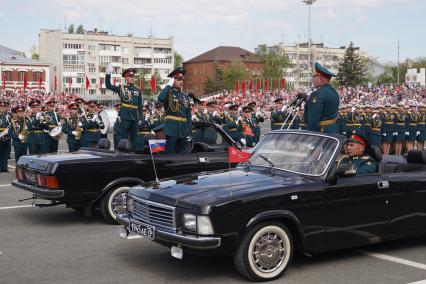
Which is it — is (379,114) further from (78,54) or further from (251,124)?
(78,54)

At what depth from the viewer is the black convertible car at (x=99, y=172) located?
7.93m

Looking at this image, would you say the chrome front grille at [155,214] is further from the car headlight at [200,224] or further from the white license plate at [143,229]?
the car headlight at [200,224]

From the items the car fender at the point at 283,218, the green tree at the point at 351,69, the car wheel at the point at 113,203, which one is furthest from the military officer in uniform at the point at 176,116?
the green tree at the point at 351,69

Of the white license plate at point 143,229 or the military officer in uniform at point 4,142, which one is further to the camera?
the military officer in uniform at point 4,142

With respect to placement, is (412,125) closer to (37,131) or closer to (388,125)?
(388,125)

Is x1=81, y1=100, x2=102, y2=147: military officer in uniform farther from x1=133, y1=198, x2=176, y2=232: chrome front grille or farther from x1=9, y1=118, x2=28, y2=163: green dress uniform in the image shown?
x1=133, y1=198, x2=176, y2=232: chrome front grille

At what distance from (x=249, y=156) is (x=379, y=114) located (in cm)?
1601

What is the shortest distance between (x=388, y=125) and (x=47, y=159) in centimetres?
1647

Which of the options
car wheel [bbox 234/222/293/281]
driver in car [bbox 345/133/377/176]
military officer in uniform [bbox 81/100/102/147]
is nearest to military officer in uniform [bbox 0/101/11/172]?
military officer in uniform [bbox 81/100/102/147]

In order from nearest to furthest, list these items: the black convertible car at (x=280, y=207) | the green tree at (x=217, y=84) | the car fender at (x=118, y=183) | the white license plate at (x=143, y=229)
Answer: the black convertible car at (x=280, y=207) < the white license plate at (x=143, y=229) < the car fender at (x=118, y=183) < the green tree at (x=217, y=84)

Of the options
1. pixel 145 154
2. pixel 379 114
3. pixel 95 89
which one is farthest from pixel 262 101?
pixel 95 89

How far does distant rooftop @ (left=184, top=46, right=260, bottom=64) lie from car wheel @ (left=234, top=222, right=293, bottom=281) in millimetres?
119553

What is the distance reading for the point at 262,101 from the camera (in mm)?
58094

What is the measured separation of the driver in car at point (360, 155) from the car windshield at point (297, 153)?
0.47 meters
